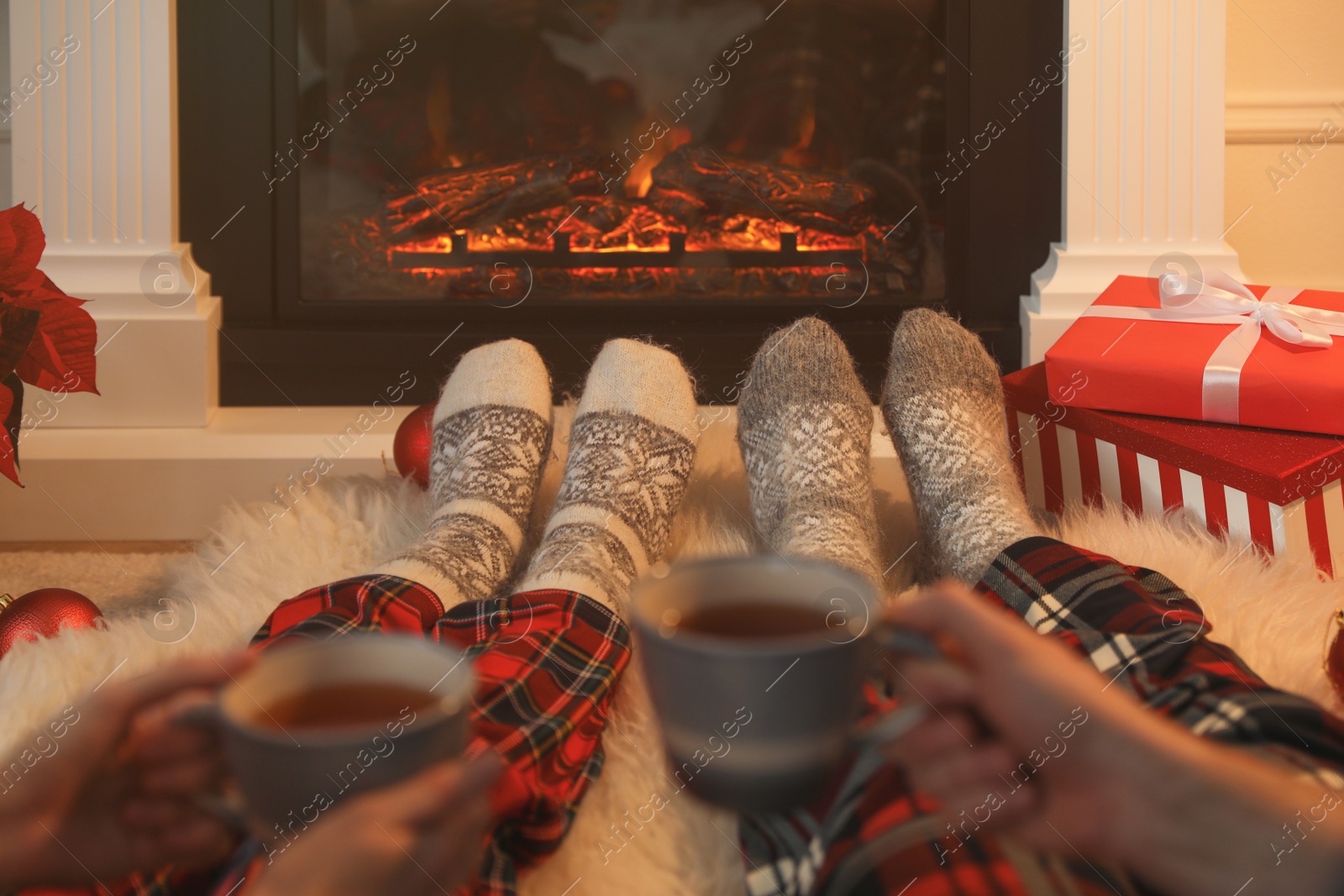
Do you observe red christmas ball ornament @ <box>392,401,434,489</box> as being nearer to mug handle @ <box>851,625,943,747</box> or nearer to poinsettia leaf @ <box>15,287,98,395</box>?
poinsettia leaf @ <box>15,287,98,395</box>

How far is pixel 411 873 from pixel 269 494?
4.08ft

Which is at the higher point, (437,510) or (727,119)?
(727,119)

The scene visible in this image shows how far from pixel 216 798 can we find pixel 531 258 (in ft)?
4.44

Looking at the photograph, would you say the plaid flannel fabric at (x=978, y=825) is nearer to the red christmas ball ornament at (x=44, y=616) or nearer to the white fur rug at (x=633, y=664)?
the white fur rug at (x=633, y=664)

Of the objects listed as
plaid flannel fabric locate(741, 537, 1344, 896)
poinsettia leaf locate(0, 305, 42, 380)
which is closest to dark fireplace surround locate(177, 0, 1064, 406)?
poinsettia leaf locate(0, 305, 42, 380)

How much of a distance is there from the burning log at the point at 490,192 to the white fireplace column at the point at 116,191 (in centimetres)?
34

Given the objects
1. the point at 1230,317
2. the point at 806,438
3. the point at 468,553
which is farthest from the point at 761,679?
the point at 1230,317

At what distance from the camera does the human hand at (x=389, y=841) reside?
17 centimetres

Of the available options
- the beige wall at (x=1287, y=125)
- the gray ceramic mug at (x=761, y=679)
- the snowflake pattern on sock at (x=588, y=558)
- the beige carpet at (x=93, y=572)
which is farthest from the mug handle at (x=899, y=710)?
the beige wall at (x=1287, y=125)

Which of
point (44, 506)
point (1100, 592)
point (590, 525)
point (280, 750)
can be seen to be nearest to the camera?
point (280, 750)

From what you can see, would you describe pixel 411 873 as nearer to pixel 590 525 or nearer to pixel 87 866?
pixel 87 866

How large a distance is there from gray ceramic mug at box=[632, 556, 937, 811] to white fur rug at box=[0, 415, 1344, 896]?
2 cm

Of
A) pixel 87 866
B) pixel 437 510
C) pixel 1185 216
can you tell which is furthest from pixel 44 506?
pixel 1185 216

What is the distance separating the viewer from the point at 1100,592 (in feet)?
→ 1.55
